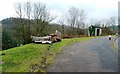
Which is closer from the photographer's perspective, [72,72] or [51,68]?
[72,72]

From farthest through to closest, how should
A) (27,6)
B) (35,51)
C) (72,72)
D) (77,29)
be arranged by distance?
(77,29) → (27,6) → (35,51) → (72,72)

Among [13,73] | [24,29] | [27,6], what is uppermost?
[27,6]

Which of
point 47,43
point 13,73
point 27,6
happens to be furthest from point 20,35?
point 13,73

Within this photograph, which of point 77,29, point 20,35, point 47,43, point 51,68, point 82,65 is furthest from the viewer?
point 77,29

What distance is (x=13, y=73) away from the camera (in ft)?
38.8

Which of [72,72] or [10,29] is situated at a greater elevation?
[10,29]

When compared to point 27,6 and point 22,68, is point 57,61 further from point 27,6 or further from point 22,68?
point 27,6

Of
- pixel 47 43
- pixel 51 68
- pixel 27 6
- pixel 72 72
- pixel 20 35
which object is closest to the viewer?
pixel 72 72

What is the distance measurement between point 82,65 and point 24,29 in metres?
27.3

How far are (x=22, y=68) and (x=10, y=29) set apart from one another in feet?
92.6

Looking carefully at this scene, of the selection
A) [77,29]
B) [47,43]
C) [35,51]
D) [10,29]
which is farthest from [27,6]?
[35,51]

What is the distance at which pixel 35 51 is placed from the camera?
1855 cm

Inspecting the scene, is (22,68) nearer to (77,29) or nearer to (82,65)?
(82,65)

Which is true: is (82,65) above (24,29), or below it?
below
